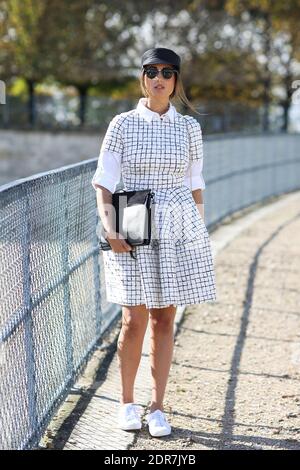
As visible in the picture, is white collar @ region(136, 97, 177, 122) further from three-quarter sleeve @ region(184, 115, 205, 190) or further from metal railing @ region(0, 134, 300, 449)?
metal railing @ region(0, 134, 300, 449)

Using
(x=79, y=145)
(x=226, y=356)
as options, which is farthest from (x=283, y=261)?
(x=79, y=145)

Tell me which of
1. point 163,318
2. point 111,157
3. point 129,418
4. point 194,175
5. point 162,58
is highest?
point 162,58

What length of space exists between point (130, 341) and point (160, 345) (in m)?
0.15

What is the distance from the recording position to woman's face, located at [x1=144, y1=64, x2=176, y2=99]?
5.00 metres

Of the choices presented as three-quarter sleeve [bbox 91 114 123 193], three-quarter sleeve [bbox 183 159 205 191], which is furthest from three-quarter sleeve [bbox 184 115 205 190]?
three-quarter sleeve [bbox 91 114 123 193]

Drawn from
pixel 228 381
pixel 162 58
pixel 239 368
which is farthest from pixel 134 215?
pixel 239 368

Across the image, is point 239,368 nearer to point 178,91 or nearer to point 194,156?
point 194,156

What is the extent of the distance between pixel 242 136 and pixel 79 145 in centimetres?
1785

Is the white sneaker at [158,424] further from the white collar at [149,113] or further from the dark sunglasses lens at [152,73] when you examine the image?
the dark sunglasses lens at [152,73]

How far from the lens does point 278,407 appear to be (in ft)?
19.1

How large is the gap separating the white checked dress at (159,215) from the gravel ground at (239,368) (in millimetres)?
727

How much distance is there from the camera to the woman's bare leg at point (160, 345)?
5.13 metres

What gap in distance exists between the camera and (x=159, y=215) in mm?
4984
